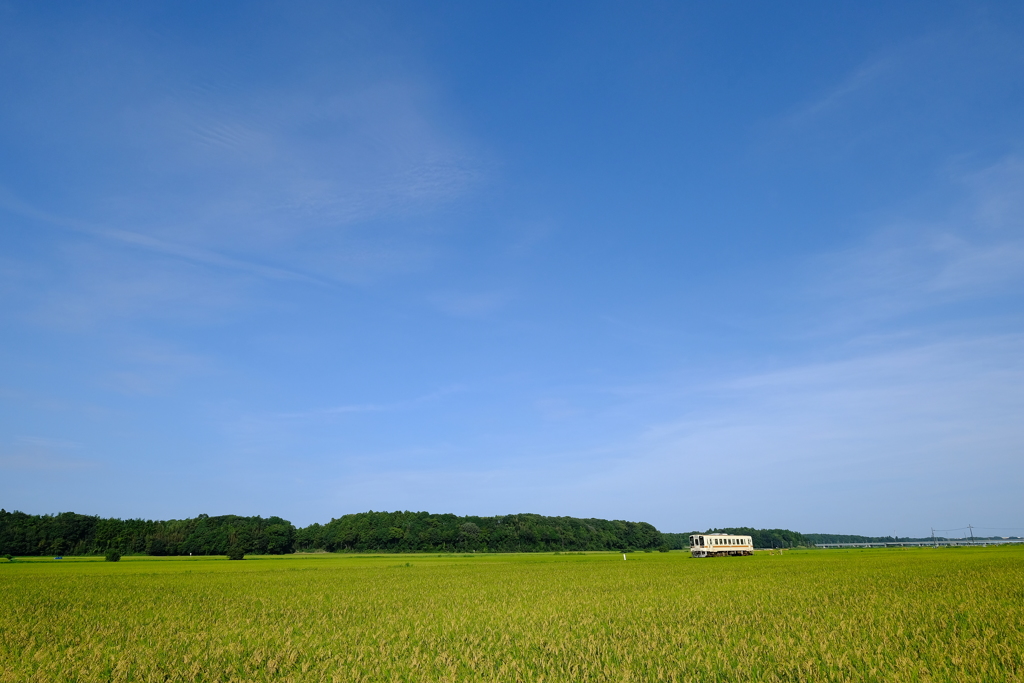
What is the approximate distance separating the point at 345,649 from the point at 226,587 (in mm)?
23877

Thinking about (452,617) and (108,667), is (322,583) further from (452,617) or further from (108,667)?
(108,667)

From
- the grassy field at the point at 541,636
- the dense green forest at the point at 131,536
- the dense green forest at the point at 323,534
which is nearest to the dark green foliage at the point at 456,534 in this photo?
the dense green forest at the point at 323,534

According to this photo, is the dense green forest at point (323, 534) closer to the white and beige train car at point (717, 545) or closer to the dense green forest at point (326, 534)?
the dense green forest at point (326, 534)

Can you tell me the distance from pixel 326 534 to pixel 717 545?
4005 inches

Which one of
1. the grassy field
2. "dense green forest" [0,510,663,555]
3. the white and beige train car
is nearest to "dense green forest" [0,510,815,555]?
"dense green forest" [0,510,663,555]

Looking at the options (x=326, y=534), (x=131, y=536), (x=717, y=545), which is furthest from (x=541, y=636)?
(x=326, y=534)

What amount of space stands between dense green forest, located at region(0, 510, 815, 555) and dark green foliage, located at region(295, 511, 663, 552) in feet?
0.75

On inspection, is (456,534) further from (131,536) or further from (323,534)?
(131,536)

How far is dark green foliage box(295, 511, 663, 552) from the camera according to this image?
469 ft

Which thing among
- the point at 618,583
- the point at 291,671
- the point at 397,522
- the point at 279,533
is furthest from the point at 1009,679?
the point at 397,522

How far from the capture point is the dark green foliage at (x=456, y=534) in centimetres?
14300

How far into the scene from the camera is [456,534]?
148 meters

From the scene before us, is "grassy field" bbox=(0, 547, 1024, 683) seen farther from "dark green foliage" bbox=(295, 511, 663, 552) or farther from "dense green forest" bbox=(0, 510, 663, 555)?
"dark green foliage" bbox=(295, 511, 663, 552)

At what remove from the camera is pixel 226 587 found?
3388cm
